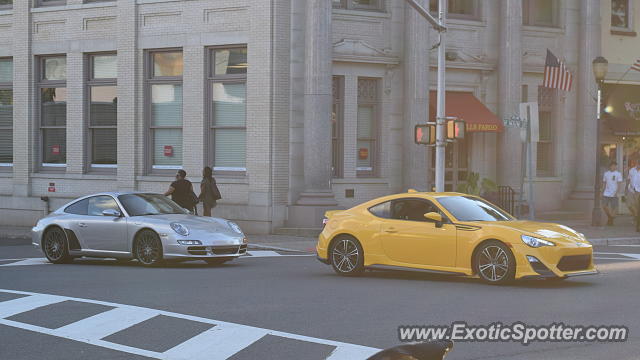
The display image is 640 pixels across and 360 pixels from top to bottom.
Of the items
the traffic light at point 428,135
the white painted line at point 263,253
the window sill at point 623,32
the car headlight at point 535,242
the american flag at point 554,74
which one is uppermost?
the window sill at point 623,32

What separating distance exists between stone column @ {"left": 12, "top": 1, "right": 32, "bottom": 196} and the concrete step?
943 centimetres

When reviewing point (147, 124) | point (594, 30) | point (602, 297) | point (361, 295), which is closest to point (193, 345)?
point (361, 295)

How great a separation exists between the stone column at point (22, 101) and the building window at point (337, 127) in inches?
395

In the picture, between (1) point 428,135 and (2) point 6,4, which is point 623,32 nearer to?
(1) point 428,135

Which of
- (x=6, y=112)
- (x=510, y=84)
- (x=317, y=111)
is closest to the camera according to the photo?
(x=317, y=111)

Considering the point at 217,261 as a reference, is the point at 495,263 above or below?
above

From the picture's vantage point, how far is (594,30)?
3028 cm

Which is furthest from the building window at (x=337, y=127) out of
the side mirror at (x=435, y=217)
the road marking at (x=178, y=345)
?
the road marking at (x=178, y=345)

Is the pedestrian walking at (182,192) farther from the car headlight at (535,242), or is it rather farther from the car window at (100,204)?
the car headlight at (535,242)

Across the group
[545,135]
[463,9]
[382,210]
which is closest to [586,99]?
[545,135]

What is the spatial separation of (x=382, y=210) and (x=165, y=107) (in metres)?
14.1

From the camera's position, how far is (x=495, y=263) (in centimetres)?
1390

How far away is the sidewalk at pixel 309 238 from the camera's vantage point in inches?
885

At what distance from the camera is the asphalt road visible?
8.76 meters
